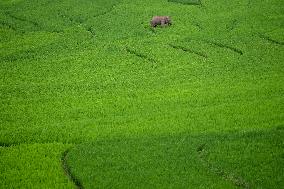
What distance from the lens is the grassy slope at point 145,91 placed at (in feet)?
42.2

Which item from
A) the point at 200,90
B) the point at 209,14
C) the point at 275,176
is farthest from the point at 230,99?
the point at 209,14

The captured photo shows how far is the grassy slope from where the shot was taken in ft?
42.2

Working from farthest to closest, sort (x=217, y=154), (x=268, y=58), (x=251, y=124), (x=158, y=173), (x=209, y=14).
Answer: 1. (x=209, y=14)
2. (x=268, y=58)
3. (x=251, y=124)
4. (x=217, y=154)
5. (x=158, y=173)

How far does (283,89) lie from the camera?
1761cm

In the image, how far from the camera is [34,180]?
12383 mm

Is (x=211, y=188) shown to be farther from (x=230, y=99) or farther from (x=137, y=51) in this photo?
(x=137, y=51)

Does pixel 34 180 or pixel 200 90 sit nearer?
pixel 34 180

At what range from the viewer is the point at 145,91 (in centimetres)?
1822

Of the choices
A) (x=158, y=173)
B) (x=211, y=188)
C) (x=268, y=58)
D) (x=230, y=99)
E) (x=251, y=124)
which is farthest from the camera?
(x=268, y=58)

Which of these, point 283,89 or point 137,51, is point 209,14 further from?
point 283,89

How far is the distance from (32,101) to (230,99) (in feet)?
23.5

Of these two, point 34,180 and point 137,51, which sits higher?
point 34,180

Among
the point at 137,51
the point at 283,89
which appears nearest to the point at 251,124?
the point at 283,89

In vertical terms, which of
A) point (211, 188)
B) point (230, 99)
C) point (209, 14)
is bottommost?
point (209, 14)
